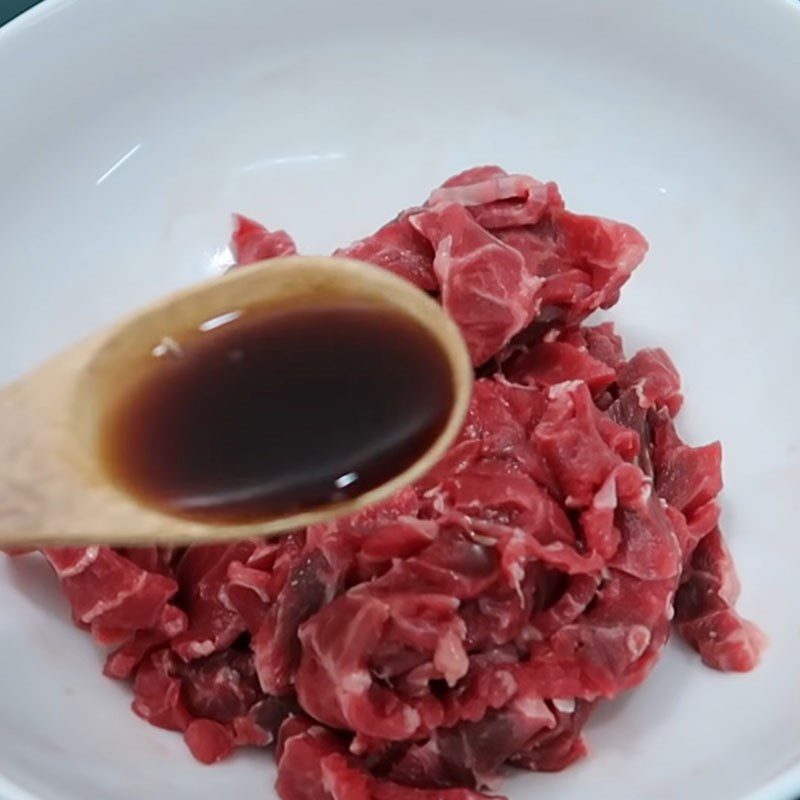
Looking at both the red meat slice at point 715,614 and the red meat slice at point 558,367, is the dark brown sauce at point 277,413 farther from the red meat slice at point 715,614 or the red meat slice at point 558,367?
the red meat slice at point 715,614

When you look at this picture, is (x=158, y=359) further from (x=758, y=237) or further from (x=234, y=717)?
(x=758, y=237)

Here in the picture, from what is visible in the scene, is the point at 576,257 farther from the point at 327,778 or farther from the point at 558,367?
the point at 327,778

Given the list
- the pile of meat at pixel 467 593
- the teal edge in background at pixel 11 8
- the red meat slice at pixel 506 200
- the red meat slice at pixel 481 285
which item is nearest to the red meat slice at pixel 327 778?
the pile of meat at pixel 467 593

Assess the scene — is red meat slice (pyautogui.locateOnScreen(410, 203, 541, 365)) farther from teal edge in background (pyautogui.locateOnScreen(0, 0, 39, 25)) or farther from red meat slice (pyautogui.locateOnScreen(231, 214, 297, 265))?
teal edge in background (pyautogui.locateOnScreen(0, 0, 39, 25))

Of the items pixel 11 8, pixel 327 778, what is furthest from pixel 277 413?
pixel 11 8

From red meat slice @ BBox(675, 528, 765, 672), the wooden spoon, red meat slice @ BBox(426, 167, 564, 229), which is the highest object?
red meat slice @ BBox(426, 167, 564, 229)

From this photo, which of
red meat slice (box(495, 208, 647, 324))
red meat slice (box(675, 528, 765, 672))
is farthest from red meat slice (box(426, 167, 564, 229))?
red meat slice (box(675, 528, 765, 672))
